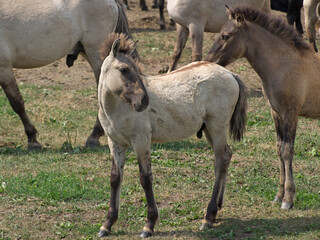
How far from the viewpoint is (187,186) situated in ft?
23.0

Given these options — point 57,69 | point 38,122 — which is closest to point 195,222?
point 38,122

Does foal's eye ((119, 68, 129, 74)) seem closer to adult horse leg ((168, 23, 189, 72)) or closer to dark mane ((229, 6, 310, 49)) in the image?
dark mane ((229, 6, 310, 49))

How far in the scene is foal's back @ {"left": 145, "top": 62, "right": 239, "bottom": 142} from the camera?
5766 mm

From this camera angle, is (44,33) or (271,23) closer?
(271,23)

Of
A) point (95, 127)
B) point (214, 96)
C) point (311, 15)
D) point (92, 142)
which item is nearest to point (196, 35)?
point (311, 15)

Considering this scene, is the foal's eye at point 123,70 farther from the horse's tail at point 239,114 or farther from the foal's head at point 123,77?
the horse's tail at point 239,114

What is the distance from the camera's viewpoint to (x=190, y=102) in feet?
19.0

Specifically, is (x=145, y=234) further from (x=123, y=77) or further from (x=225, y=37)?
(x=225, y=37)

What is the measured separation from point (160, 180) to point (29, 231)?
1.85m

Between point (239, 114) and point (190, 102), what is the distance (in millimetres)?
565

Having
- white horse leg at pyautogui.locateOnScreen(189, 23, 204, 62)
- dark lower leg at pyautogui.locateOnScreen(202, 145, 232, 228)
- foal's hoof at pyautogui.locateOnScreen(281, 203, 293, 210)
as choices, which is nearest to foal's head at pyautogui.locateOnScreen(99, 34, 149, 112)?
dark lower leg at pyautogui.locateOnScreen(202, 145, 232, 228)

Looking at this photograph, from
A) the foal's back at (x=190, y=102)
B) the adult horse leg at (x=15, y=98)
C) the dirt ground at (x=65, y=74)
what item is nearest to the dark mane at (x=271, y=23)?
the foal's back at (x=190, y=102)

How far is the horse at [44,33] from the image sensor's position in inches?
323

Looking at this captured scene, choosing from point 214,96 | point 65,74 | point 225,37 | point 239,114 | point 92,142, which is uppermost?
point 225,37
